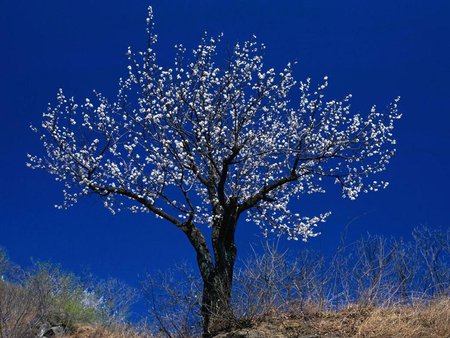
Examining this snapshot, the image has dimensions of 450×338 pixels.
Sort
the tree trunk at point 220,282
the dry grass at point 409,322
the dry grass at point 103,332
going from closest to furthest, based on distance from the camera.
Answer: the dry grass at point 409,322 → the tree trunk at point 220,282 → the dry grass at point 103,332

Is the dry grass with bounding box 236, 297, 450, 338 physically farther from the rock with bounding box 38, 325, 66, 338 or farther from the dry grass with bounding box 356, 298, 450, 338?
the rock with bounding box 38, 325, 66, 338

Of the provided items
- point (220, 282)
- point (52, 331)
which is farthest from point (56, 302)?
point (220, 282)

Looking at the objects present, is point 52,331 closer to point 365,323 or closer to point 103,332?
point 103,332

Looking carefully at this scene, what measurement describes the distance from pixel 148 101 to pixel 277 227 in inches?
219

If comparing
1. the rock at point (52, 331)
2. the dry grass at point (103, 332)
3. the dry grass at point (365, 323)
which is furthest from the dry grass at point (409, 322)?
the rock at point (52, 331)

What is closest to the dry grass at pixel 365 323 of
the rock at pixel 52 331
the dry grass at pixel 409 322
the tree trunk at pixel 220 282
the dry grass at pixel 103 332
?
the dry grass at pixel 409 322

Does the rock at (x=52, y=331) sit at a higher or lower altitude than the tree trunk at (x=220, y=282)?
higher

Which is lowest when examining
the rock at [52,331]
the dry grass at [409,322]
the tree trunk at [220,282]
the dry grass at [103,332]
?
the dry grass at [409,322]

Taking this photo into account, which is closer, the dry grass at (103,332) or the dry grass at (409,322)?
the dry grass at (409,322)

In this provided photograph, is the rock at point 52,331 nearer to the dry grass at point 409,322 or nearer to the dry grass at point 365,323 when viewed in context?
the dry grass at point 365,323

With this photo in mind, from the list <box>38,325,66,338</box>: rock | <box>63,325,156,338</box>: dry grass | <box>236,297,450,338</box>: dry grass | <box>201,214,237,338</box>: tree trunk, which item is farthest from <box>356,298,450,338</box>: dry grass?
<box>38,325,66,338</box>: rock

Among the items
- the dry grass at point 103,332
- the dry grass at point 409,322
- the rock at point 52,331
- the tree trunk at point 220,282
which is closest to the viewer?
the dry grass at point 409,322

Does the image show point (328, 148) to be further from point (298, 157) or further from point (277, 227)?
point (277, 227)

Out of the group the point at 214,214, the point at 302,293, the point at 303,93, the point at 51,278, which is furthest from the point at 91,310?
the point at 302,293
